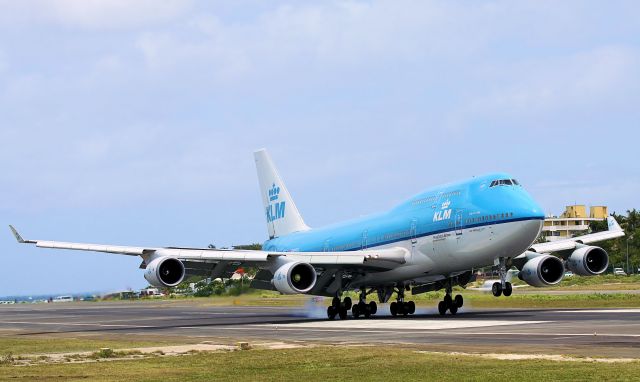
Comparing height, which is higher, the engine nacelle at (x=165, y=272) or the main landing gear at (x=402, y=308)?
the engine nacelle at (x=165, y=272)


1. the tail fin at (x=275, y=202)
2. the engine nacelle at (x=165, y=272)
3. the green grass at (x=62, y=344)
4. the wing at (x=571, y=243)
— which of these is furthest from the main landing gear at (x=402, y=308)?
the green grass at (x=62, y=344)

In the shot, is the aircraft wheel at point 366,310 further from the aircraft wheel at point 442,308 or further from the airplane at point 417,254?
the aircraft wheel at point 442,308

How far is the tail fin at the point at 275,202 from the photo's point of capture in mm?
64875

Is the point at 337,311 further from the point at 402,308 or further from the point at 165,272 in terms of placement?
the point at 165,272

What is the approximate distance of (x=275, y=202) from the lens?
6625 cm

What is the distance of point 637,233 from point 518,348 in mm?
141129

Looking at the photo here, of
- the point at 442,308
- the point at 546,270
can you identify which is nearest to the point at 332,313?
the point at 442,308

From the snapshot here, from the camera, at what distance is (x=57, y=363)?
987 inches

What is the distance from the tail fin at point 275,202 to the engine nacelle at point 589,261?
1981cm

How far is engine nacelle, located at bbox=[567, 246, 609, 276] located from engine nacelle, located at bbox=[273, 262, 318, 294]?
13442 mm

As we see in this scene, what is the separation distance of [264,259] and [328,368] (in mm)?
26763

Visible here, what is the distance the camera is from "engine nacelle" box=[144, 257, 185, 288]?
149 ft

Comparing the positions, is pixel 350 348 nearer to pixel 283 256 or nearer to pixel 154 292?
pixel 283 256

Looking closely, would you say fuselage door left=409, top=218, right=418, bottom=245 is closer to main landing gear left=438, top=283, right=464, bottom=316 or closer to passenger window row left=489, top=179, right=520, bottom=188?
main landing gear left=438, top=283, right=464, bottom=316
